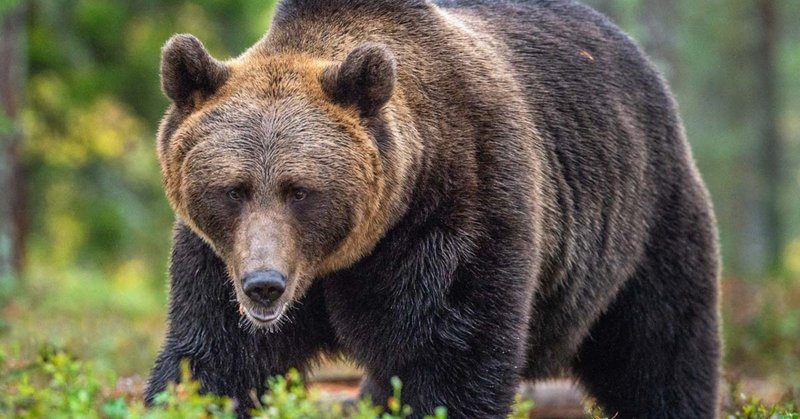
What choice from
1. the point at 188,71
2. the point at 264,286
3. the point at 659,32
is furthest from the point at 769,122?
the point at 264,286

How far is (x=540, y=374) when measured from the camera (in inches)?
255

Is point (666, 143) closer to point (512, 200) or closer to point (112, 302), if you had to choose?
point (512, 200)

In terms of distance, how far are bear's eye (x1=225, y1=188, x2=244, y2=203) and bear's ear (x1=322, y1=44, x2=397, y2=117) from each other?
60cm

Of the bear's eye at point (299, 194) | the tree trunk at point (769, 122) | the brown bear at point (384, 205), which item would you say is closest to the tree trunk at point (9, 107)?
the brown bear at point (384, 205)

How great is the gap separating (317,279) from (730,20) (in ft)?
76.0

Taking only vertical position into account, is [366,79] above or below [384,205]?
above

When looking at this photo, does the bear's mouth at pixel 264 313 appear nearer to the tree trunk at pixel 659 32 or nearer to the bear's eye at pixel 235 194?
the bear's eye at pixel 235 194

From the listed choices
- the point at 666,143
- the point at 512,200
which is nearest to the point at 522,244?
the point at 512,200

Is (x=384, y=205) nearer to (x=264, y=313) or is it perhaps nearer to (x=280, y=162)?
(x=280, y=162)

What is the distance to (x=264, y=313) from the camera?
480 cm

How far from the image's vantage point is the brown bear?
16.1ft

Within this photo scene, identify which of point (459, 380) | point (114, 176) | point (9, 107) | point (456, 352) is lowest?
point (114, 176)

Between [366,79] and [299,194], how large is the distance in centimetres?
58

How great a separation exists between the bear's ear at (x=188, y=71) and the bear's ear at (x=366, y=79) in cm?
51
